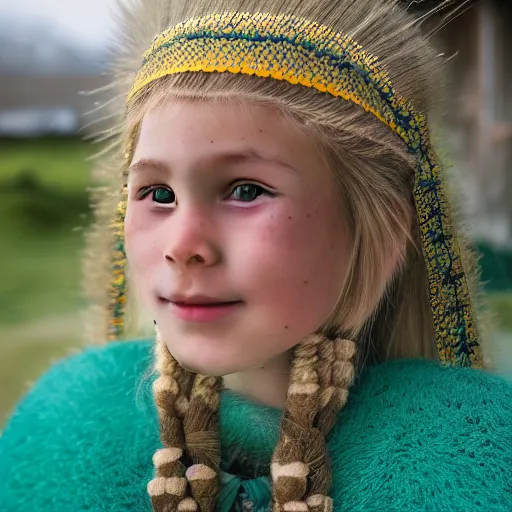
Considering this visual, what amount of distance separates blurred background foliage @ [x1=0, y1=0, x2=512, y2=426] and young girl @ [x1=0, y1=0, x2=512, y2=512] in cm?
83

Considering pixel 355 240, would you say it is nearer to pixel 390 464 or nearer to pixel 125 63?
pixel 390 464

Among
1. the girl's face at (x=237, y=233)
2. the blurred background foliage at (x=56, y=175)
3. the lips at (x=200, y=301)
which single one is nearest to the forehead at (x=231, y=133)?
the girl's face at (x=237, y=233)

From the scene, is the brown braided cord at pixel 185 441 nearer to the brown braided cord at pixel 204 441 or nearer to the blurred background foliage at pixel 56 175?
the brown braided cord at pixel 204 441

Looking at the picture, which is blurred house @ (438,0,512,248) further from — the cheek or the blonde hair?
the cheek

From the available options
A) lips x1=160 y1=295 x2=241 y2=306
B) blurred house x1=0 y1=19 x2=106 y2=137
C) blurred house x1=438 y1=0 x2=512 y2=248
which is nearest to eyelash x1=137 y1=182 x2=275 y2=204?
lips x1=160 y1=295 x2=241 y2=306

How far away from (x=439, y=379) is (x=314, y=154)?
0.33 metres

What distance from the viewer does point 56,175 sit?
294cm

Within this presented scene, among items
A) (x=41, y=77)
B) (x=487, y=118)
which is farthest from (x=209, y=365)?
(x=41, y=77)

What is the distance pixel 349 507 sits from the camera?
31.4 inches

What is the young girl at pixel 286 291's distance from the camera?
762mm

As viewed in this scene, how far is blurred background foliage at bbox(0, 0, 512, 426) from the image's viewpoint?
6.23 feet

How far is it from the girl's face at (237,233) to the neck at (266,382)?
0.09 metres

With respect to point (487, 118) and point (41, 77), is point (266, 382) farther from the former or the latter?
point (41, 77)

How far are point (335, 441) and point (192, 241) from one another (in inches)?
12.4
